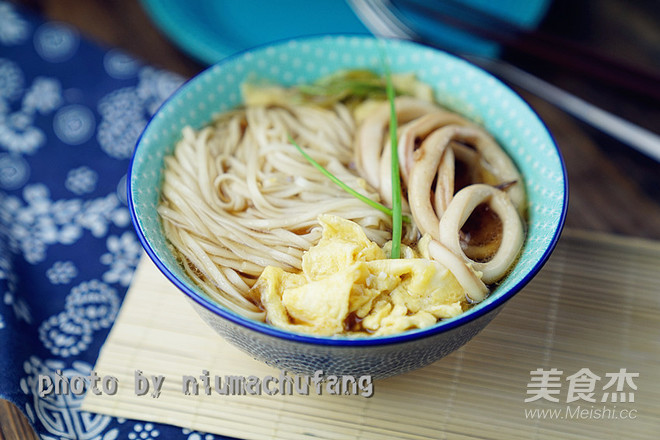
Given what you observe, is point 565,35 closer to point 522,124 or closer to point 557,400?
point 522,124

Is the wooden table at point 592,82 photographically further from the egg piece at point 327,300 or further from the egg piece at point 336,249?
the egg piece at point 327,300

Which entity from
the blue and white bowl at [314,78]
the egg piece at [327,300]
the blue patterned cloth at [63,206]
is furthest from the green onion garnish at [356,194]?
the blue patterned cloth at [63,206]

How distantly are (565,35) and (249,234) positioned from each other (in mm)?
2351

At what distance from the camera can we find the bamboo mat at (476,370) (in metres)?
1.81

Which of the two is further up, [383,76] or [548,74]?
[548,74]

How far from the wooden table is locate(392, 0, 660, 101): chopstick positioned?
0.28 m

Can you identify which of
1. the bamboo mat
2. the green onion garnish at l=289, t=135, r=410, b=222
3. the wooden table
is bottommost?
the bamboo mat

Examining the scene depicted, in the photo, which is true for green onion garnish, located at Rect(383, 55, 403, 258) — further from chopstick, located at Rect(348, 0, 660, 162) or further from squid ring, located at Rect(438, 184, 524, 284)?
chopstick, located at Rect(348, 0, 660, 162)

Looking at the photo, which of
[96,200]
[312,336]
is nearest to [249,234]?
[312,336]

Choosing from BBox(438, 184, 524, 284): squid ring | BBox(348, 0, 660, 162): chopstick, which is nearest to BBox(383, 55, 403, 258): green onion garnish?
BBox(438, 184, 524, 284): squid ring

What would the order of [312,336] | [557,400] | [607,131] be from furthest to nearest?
1. [607,131]
2. [557,400]
3. [312,336]

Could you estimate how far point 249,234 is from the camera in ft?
6.23

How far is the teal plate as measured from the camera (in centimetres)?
298

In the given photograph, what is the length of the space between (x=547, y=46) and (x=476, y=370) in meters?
1.60
